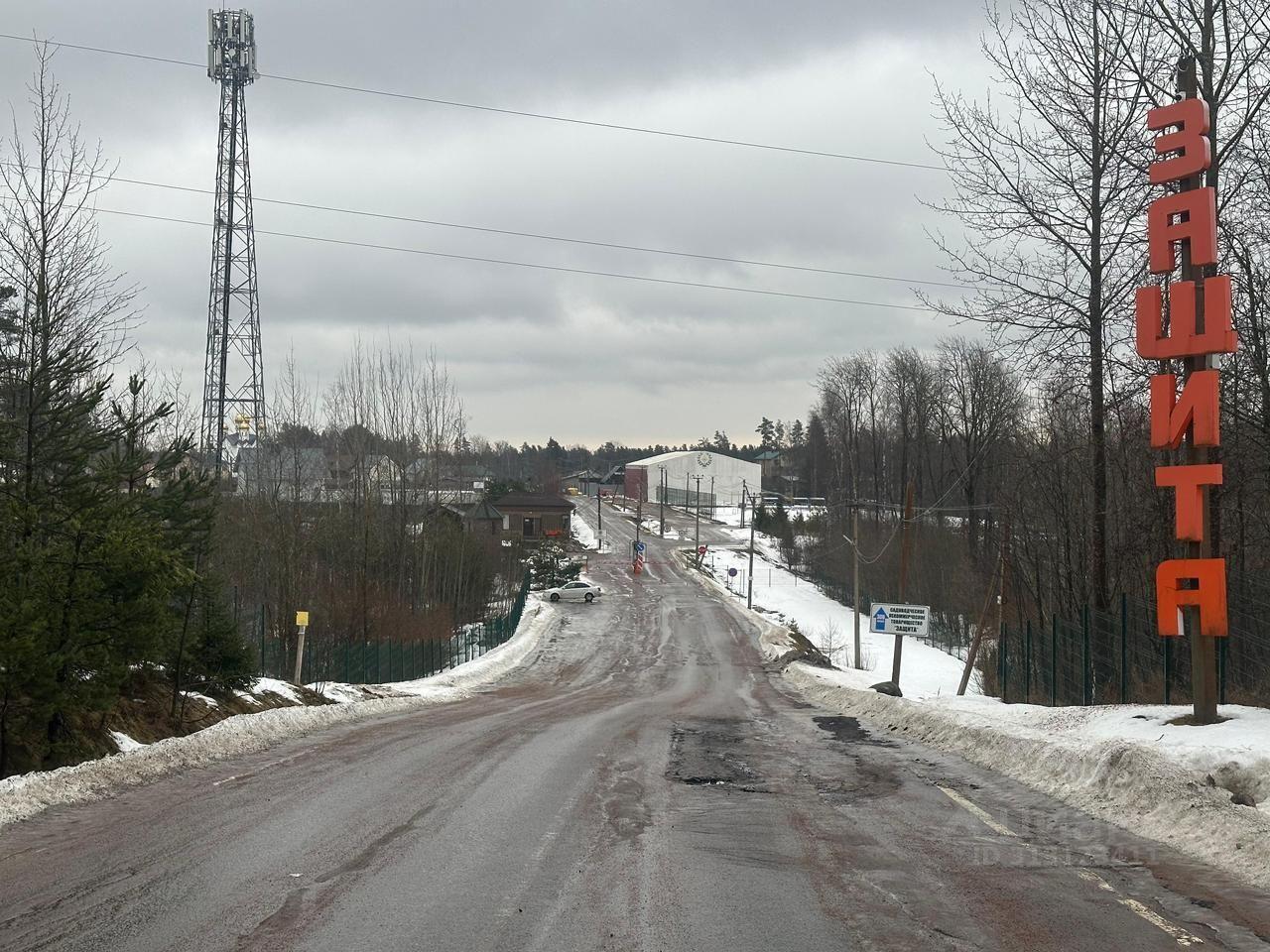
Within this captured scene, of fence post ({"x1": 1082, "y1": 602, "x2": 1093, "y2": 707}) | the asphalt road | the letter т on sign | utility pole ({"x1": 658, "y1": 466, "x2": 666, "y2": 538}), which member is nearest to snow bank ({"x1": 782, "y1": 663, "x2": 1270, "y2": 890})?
the asphalt road

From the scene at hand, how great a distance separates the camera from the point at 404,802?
10.5 meters

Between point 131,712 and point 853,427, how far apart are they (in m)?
91.9

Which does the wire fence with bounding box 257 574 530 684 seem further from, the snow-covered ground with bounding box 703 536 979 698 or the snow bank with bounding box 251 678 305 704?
the snow-covered ground with bounding box 703 536 979 698

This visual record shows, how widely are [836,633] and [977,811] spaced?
59571mm

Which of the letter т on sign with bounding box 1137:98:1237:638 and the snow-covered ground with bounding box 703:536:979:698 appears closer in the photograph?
the letter т on sign with bounding box 1137:98:1237:638

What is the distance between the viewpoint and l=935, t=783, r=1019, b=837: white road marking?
947 cm

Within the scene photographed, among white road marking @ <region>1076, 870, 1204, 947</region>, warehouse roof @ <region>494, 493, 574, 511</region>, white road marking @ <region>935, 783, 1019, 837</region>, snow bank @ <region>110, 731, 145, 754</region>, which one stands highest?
warehouse roof @ <region>494, 493, 574, 511</region>

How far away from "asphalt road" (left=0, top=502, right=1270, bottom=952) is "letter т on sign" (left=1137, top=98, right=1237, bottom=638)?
3.27m

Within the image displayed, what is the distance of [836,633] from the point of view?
226 ft

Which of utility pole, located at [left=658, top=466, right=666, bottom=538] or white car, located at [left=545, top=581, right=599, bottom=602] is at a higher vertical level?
utility pole, located at [left=658, top=466, right=666, bottom=538]

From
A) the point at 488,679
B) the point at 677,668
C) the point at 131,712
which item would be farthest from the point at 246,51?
the point at 131,712

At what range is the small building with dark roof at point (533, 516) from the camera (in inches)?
4690

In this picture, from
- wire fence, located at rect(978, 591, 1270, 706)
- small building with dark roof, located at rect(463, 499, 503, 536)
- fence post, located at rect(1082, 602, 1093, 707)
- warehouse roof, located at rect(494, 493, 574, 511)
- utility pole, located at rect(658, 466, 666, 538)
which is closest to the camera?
wire fence, located at rect(978, 591, 1270, 706)

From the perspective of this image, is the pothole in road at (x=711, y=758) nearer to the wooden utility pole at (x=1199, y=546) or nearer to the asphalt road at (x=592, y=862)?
the asphalt road at (x=592, y=862)
